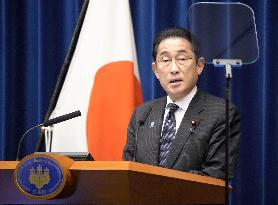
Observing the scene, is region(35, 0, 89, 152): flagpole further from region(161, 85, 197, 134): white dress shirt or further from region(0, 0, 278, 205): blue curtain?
region(161, 85, 197, 134): white dress shirt

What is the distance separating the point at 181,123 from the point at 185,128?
0.04m

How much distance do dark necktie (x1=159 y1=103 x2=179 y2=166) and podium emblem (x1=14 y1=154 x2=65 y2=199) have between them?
83 centimetres

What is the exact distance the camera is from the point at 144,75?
2.97 metres

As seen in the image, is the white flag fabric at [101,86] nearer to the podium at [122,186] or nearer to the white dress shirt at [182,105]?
the white dress shirt at [182,105]

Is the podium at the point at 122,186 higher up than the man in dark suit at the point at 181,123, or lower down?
lower down

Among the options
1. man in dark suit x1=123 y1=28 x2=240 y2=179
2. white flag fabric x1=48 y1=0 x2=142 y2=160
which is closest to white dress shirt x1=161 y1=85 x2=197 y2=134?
man in dark suit x1=123 y1=28 x2=240 y2=179

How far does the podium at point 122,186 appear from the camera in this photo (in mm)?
1084

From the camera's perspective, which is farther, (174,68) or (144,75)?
(144,75)

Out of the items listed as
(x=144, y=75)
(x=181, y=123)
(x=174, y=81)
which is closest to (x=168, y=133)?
(x=181, y=123)

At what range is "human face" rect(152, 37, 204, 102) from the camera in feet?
6.63

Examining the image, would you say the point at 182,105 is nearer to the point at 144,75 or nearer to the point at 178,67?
the point at 178,67

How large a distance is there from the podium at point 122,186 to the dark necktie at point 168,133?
2.37 feet

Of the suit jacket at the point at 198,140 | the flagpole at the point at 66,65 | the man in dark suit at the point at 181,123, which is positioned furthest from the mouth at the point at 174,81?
the flagpole at the point at 66,65

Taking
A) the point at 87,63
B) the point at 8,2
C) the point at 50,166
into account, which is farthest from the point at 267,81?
the point at 50,166
